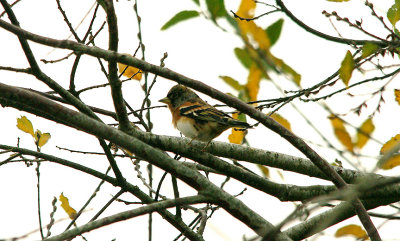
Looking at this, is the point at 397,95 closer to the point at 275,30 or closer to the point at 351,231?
the point at 351,231

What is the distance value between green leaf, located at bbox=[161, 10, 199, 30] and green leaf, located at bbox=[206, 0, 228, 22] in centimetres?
46

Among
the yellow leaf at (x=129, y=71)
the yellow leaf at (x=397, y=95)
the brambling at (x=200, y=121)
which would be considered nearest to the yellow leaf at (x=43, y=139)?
the yellow leaf at (x=129, y=71)

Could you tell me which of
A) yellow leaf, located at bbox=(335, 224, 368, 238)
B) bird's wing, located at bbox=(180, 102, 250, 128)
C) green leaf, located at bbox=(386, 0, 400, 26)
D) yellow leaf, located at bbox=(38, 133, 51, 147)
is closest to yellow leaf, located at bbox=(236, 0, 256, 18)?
yellow leaf, located at bbox=(335, 224, 368, 238)

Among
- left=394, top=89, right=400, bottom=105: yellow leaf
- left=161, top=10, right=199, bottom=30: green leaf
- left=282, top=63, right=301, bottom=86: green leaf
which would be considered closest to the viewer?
left=282, top=63, right=301, bottom=86: green leaf

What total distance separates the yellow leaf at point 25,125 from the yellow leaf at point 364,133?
3.53m

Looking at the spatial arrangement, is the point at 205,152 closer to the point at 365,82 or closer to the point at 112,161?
the point at 112,161

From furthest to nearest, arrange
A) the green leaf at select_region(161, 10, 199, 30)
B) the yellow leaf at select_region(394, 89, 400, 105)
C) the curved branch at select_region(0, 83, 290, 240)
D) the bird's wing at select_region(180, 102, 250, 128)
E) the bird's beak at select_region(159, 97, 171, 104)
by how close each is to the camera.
A: the bird's beak at select_region(159, 97, 171, 104) < the bird's wing at select_region(180, 102, 250, 128) < the yellow leaf at select_region(394, 89, 400, 105) < the curved branch at select_region(0, 83, 290, 240) < the green leaf at select_region(161, 10, 199, 30)

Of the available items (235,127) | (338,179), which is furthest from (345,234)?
(235,127)

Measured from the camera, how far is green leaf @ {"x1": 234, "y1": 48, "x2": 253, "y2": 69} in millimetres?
2624

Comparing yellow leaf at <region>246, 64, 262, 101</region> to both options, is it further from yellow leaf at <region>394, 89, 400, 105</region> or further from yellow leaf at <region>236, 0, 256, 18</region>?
yellow leaf at <region>394, 89, 400, 105</region>

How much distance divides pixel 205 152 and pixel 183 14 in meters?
1.77

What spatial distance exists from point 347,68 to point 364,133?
58cm

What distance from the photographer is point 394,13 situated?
4.12 metres

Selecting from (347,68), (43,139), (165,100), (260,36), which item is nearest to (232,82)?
(260,36)
